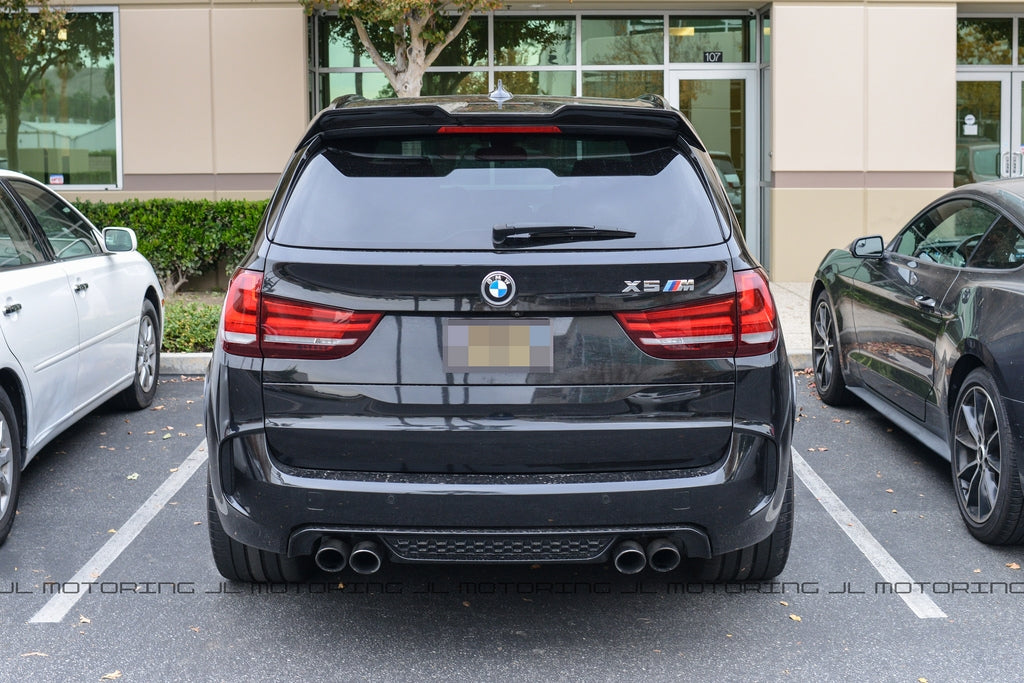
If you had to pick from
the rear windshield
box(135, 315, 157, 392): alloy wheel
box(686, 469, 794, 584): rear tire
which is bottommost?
box(686, 469, 794, 584): rear tire

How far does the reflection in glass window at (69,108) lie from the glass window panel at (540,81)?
15.3 feet

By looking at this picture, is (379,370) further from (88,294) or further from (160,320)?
(160,320)

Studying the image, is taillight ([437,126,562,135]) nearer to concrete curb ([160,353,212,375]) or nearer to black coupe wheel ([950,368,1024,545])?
black coupe wheel ([950,368,1024,545])

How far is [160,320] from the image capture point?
7906 mm

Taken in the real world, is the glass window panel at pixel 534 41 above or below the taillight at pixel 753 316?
above

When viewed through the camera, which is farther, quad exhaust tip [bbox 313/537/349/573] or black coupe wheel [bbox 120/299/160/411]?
black coupe wheel [bbox 120/299/160/411]

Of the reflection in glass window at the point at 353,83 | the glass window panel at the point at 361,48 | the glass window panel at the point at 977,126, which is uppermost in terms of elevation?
the glass window panel at the point at 361,48

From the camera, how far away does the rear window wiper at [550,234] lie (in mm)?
3600

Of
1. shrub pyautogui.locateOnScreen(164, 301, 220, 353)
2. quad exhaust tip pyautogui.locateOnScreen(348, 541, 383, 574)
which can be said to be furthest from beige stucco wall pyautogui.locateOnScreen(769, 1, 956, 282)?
quad exhaust tip pyautogui.locateOnScreen(348, 541, 383, 574)

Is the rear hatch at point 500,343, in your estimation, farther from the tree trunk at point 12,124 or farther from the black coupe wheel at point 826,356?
the tree trunk at point 12,124

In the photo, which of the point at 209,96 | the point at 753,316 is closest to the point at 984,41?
the point at 209,96

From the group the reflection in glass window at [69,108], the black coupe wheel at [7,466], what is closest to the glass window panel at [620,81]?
the reflection in glass window at [69,108]

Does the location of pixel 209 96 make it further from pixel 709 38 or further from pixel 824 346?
pixel 824 346

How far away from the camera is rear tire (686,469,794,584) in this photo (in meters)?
4.25
